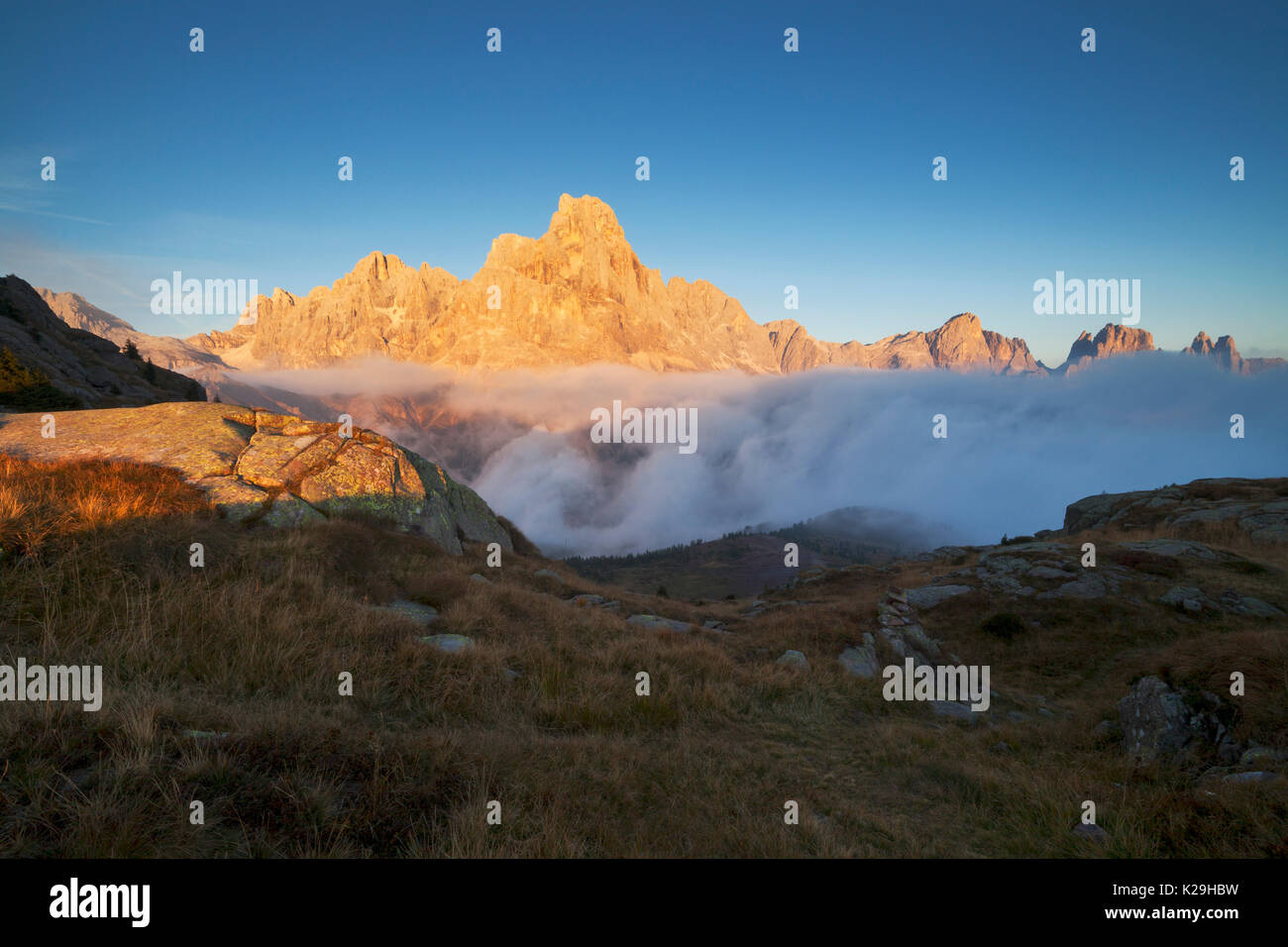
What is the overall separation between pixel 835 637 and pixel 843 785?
8.90m

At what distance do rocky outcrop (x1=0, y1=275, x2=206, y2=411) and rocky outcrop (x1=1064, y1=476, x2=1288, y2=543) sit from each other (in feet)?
196

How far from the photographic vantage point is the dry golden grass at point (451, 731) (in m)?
4.42

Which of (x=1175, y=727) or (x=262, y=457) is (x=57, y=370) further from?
(x=1175, y=727)

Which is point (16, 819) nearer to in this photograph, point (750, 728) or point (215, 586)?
point (215, 586)

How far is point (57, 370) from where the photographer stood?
3703 cm

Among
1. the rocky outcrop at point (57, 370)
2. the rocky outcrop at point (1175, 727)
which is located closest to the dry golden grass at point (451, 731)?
the rocky outcrop at point (1175, 727)

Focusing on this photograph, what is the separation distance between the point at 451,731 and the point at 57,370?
164 feet

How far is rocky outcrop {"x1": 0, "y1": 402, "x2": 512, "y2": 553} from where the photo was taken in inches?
592

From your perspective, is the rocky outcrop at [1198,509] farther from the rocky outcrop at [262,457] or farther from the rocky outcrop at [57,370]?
the rocky outcrop at [57,370]

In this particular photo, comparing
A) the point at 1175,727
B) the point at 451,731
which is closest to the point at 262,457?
the point at 451,731

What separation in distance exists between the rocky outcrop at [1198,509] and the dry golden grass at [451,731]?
26.5 metres

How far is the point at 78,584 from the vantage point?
8.57 metres
